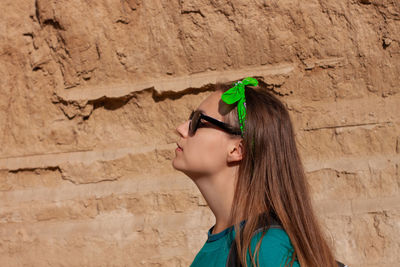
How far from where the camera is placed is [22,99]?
4.93 meters

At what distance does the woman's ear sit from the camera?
1896 millimetres

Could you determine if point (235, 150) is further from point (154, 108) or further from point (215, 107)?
point (154, 108)

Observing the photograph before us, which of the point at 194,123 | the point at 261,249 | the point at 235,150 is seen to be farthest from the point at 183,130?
the point at 261,249

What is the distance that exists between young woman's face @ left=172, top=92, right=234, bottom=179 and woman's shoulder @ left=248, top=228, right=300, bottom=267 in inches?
16.1

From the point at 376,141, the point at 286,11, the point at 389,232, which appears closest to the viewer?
the point at 389,232

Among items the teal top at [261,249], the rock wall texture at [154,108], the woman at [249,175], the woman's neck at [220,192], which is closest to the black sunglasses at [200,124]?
the woman at [249,175]

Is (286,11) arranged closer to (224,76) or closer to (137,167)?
(224,76)

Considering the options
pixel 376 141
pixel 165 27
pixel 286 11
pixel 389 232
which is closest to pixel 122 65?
pixel 165 27

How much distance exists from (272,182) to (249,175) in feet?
0.38

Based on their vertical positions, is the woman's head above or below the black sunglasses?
below

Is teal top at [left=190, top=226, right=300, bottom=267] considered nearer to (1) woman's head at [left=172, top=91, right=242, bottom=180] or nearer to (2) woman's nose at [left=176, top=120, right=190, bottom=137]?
(1) woman's head at [left=172, top=91, right=242, bottom=180]

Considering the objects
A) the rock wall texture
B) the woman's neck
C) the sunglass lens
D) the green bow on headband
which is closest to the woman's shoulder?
the woman's neck

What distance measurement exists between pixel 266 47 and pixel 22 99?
8.14ft

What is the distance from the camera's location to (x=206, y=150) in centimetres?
192
